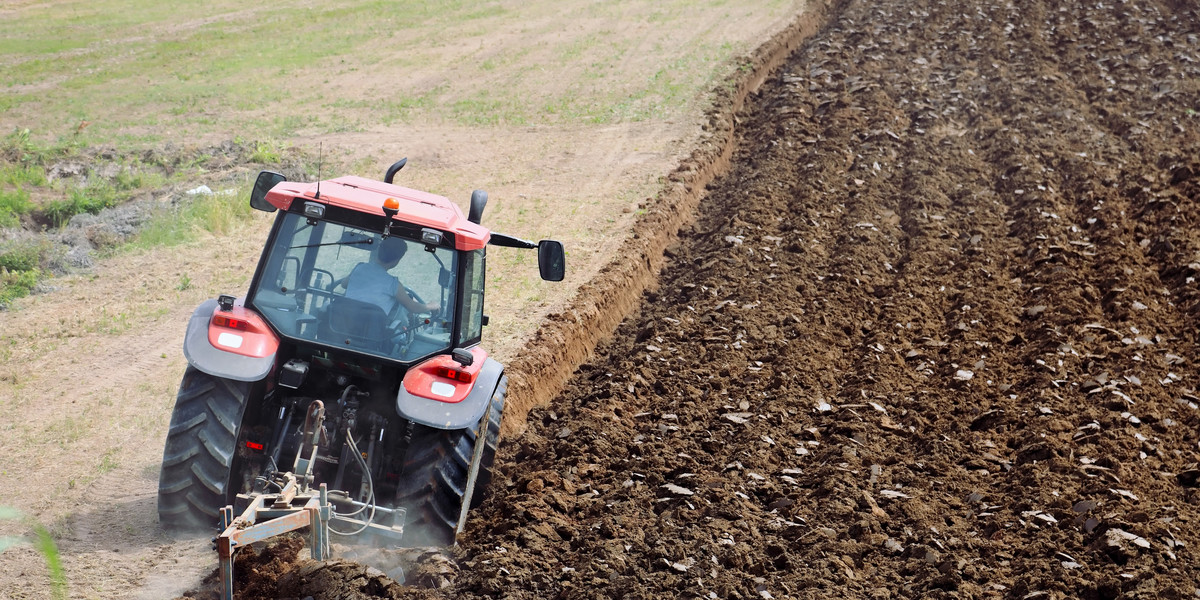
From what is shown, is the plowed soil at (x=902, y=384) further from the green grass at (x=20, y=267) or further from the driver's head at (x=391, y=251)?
the green grass at (x=20, y=267)

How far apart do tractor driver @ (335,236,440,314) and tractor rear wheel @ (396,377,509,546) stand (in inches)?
28.2

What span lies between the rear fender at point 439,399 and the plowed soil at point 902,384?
0.68 metres

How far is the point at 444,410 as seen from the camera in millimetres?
5871

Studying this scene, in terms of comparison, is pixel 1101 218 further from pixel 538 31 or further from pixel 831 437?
pixel 538 31

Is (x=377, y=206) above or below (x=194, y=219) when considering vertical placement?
above

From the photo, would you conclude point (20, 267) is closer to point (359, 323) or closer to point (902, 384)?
point (359, 323)

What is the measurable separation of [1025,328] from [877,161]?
4818mm

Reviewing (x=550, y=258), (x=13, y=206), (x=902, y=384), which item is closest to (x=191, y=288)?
(x=13, y=206)

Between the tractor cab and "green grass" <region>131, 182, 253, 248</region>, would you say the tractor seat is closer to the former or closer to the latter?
the tractor cab

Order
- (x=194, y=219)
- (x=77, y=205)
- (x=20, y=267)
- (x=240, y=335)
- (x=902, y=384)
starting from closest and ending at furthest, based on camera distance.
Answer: (x=240, y=335), (x=902, y=384), (x=20, y=267), (x=194, y=219), (x=77, y=205)

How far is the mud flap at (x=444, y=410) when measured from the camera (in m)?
5.80

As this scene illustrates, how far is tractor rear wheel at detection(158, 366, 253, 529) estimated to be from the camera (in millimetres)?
5676

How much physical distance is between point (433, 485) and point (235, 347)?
1288 mm

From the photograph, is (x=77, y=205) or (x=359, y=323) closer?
(x=359, y=323)
